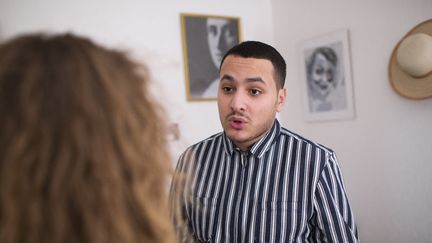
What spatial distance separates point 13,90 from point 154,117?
175 mm

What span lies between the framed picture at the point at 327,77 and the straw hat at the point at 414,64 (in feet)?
1.11

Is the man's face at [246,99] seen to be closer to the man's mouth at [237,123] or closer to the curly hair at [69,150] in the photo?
the man's mouth at [237,123]

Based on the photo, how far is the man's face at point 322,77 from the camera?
7.84ft

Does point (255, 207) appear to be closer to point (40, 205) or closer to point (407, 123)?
point (40, 205)

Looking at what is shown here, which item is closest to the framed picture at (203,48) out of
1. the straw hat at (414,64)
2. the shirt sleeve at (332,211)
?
the straw hat at (414,64)

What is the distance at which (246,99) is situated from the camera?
1.37 metres

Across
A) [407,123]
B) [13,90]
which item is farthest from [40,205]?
[407,123]

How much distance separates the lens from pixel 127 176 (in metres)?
0.49

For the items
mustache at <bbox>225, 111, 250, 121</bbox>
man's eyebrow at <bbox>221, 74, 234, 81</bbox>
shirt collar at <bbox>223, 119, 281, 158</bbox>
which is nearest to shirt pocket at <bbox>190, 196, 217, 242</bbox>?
shirt collar at <bbox>223, 119, 281, 158</bbox>

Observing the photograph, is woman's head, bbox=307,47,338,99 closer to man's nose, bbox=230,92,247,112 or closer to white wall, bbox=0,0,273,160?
white wall, bbox=0,0,273,160

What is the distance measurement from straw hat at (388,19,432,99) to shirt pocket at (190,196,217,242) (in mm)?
1118

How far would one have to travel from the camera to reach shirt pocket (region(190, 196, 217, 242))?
135 centimetres

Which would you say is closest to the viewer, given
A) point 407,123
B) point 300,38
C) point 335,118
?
point 407,123

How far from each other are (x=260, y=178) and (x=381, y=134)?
1078mm
